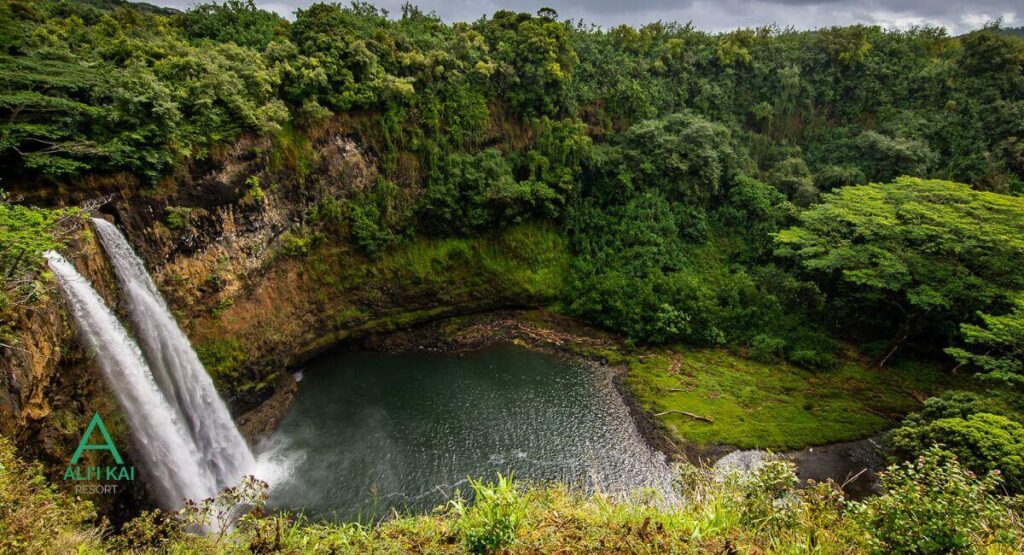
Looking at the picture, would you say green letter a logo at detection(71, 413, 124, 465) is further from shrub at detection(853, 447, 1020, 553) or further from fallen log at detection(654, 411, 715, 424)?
fallen log at detection(654, 411, 715, 424)

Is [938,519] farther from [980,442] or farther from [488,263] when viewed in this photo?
[488,263]

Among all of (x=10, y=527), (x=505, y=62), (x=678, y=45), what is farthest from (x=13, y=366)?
(x=678, y=45)

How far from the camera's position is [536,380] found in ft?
58.9

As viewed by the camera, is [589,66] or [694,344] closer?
[694,344]

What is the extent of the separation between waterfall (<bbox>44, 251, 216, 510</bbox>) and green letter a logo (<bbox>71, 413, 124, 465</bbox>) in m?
0.60

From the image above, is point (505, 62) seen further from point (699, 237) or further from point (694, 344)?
point (694, 344)

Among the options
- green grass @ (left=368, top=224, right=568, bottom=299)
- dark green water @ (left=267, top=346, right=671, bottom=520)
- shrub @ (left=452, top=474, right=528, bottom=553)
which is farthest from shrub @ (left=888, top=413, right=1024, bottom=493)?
green grass @ (left=368, top=224, right=568, bottom=299)

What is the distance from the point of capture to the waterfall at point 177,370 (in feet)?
36.9

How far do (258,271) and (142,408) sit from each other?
629 centimetres

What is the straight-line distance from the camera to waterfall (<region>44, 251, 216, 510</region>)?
31.1 ft

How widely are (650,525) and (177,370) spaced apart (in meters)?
12.6

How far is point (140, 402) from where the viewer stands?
10.5 metres

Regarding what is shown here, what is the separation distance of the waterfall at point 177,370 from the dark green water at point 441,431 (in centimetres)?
141

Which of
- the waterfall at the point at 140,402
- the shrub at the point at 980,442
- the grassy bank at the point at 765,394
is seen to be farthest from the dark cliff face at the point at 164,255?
the shrub at the point at 980,442
